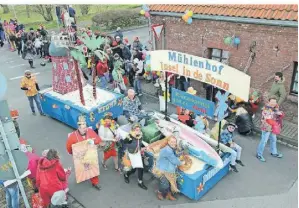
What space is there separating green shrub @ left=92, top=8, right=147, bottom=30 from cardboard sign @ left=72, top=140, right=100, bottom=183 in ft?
65.3

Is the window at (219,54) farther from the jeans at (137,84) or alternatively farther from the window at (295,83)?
the jeans at (137,84)

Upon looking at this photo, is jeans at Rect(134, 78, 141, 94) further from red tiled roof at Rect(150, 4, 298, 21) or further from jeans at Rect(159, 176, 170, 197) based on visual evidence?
jeans at Rect(159, 176, 170, 197)

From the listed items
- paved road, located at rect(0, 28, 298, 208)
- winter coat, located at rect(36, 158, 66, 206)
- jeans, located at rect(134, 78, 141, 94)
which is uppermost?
winter coat, located at rect(36, 158, 66, 206)

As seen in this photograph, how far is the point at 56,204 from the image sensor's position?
19.5 feet

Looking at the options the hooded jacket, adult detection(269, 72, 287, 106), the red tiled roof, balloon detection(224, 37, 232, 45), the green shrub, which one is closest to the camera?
the hooded jacket

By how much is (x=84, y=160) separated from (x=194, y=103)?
285cm

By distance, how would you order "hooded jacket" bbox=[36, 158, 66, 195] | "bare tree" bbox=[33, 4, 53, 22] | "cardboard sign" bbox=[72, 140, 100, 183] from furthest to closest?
1. "bare tree" bbox=[33, 4, 53, 22]
2. "cardboard sign" bbox=[72, 140, 100, 183]
3. "hooded jacket" bbox=[36, 158, 66, 195]

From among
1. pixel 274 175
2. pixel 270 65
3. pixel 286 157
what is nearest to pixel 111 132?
pixel 274 175

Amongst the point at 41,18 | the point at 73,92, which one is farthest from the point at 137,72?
the point at 41,18

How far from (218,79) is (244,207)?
109 inches

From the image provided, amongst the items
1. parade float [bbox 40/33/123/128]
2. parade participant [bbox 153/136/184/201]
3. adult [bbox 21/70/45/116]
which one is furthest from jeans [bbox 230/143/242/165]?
adult [bbox 21/70/45/116]

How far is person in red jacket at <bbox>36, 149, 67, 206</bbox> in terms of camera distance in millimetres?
6262

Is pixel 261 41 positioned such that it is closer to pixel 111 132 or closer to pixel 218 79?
pixel 218 79

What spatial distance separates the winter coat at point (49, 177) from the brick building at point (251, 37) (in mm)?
6694
